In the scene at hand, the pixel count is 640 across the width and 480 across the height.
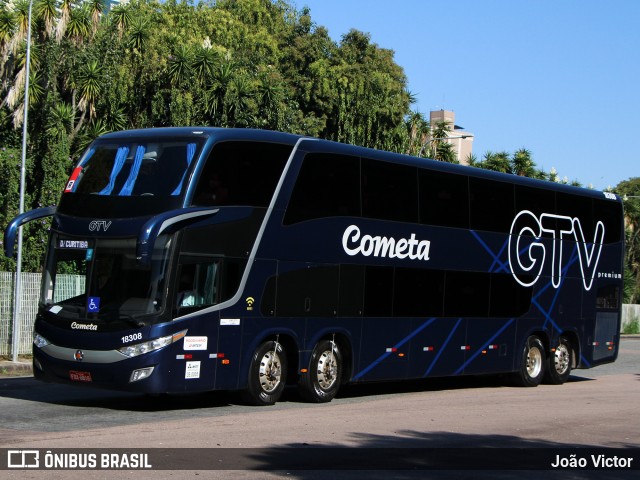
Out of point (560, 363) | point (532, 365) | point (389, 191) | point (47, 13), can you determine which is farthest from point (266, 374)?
point (47, 13)

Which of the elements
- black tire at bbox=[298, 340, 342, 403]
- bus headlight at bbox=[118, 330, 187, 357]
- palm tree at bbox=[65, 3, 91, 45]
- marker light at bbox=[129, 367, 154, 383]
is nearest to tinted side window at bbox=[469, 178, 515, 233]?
→ black tire at bbox=[298, 340, 342, 403]

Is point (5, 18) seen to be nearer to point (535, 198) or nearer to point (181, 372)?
point (535, 198)

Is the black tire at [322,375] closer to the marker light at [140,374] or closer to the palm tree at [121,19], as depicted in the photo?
the marker light at [140,374]

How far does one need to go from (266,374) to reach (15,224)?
443 cm

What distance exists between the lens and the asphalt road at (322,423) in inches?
450

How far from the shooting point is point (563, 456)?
11641 millimetres

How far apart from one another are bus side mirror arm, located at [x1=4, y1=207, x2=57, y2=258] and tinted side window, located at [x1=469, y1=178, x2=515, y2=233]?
8.28 meters

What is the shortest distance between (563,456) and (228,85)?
2865 cm

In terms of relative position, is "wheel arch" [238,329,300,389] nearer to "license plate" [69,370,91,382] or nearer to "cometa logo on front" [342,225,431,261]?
"cometa logo on front" [342,225,431,261]

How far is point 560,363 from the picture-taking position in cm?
2375

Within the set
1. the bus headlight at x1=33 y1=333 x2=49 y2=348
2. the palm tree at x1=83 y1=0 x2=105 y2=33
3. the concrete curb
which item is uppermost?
the palm tree at x1=83 y1=0 x2=105 y2=33

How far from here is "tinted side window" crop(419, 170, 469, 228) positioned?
19.6 meters

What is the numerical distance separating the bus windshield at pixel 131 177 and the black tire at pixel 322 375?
392 centimetres

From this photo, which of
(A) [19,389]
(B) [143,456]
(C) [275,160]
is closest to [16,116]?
(A) [19,389]
